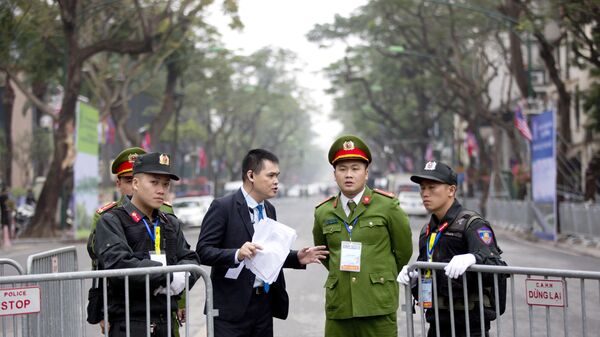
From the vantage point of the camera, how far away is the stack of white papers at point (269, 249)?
5578 mm

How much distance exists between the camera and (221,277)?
5.73 m

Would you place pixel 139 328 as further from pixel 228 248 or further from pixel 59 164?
pixel 59 164

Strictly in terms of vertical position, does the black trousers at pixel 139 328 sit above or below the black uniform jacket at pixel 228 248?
below

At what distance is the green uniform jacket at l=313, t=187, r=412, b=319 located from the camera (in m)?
5.52

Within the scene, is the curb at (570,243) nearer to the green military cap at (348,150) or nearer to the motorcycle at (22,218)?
the green military cap at (348,150)

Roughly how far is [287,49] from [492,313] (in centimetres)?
5845

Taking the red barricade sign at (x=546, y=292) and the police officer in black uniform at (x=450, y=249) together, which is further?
the police officer in black uniform at (x=450, y=249)

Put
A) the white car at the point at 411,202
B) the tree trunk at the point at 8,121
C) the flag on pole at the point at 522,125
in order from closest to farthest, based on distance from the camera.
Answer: the flag on pole at the point at 522,125 → the tree trunk at the point at 8,121 → the white car at the point at 411,202

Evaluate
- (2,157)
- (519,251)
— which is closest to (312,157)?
(2,157)

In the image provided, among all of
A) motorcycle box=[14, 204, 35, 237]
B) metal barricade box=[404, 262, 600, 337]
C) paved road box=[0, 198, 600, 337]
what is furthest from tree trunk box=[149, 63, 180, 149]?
metal barricade box=[404, 262, 600, 337]

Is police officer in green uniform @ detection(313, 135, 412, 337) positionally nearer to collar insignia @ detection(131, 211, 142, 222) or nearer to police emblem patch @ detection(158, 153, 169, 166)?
police emblem patch @ detection(158, 153, 169, 166)

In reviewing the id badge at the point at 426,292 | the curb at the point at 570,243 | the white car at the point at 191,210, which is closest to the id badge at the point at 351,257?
the id badge at the point at 426,292

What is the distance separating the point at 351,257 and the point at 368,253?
0.36 feet

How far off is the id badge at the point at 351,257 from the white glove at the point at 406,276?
0.31 meters
